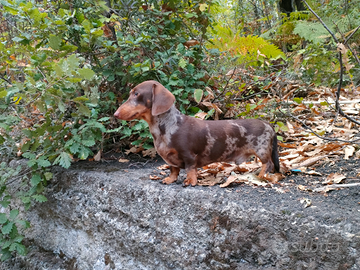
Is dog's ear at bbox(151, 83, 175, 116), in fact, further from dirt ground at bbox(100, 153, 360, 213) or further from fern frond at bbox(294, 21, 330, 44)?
fern frond at bbox(294, 21, 330, 44)

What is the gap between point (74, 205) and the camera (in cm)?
299

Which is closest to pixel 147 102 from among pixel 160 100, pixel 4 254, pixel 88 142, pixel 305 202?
pixel 160 100

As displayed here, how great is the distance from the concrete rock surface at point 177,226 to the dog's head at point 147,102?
63 centimetres

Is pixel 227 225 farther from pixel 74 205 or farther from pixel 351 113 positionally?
pixel 351 113

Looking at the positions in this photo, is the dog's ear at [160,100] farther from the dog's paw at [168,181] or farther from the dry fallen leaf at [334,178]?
the dry fallen leaf at [334,178]

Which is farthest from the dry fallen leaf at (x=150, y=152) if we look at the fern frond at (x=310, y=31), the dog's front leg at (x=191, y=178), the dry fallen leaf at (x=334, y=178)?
the fern frond at (x=310, y=31)

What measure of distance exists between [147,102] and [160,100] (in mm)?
118

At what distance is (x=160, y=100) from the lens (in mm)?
2396

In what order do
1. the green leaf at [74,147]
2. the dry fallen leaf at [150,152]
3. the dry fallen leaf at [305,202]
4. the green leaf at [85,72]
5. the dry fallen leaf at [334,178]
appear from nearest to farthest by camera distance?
the dry fallen leaf at [305,202] → the dry fallen leaf at [334,178] → the green leaf at [85,72] → the green leaf at [74,147] → the dry fallen leaf at [150,152]

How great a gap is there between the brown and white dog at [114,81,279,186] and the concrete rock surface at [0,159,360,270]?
0.87ft

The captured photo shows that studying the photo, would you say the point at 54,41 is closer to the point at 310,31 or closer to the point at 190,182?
the point at 190,182

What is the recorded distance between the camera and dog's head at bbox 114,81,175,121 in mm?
2385

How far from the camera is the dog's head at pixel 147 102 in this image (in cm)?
238

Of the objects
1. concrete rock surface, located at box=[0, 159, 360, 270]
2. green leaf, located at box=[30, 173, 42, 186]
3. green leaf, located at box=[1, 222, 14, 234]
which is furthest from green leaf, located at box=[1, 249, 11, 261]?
green leaf, located at box=[30, 173, 42, 186]
